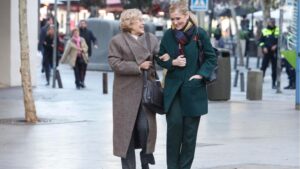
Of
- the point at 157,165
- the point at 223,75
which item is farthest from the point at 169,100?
the point at 223,75

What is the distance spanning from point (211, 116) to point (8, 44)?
803 cm

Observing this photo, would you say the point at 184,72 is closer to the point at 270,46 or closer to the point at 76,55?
the point at 76,55

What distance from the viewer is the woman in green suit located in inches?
366

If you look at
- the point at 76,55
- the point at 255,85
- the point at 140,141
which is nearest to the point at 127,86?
the point at 140,141

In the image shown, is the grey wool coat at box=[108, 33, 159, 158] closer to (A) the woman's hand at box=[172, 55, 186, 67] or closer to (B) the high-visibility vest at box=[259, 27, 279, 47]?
(A) the woman's hand at box=[172, 55, 186, 67]

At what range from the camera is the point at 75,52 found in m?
26.0

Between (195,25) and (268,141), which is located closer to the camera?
(195,25)

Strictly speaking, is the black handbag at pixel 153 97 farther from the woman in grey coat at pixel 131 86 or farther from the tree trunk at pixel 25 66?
the tree trunk at pixel 25 66

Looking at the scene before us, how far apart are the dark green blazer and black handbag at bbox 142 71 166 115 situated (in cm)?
21

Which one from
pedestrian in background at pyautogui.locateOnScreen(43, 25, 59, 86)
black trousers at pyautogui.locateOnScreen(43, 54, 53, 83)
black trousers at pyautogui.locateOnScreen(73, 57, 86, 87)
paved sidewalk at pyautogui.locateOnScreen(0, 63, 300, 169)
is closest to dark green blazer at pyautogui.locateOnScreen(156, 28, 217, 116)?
paved sidewalk at pyautogui.locateOnScreen(0, 63, 300, 169)

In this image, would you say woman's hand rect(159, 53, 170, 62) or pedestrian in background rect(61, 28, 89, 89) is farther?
pedestrian in background rect(61, 28, 89, 89)

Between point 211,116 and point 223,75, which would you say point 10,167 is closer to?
point 211,116

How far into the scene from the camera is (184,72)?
9.34 metres

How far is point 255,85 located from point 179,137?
13017mm
